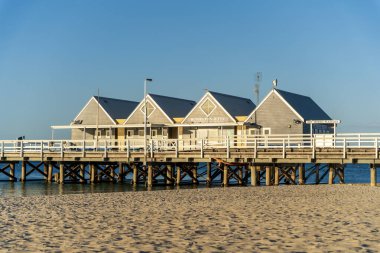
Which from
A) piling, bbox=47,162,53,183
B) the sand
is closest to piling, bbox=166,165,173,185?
piling, bbox=47,162,53,183

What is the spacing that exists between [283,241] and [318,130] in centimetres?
3720

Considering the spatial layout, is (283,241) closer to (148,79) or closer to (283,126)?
(148,79)

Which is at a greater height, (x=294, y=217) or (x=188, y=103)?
(x=188, y=103)

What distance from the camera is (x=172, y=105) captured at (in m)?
54.7

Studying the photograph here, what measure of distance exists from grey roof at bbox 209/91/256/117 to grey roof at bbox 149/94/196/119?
4.98 m

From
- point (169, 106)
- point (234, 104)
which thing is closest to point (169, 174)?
point (234, 104)

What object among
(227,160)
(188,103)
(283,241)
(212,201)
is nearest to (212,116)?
(188,103)

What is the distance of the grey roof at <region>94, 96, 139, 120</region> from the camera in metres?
56.2

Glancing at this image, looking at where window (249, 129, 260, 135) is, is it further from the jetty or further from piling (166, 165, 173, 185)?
piling (166, 165, 173, 185)

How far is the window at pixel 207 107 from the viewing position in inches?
1927

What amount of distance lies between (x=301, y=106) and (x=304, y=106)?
0.91m

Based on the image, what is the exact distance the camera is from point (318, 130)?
4769 cm

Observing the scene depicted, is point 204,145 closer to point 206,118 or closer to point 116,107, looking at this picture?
point 206,118

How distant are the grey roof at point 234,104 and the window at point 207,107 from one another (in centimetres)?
66
